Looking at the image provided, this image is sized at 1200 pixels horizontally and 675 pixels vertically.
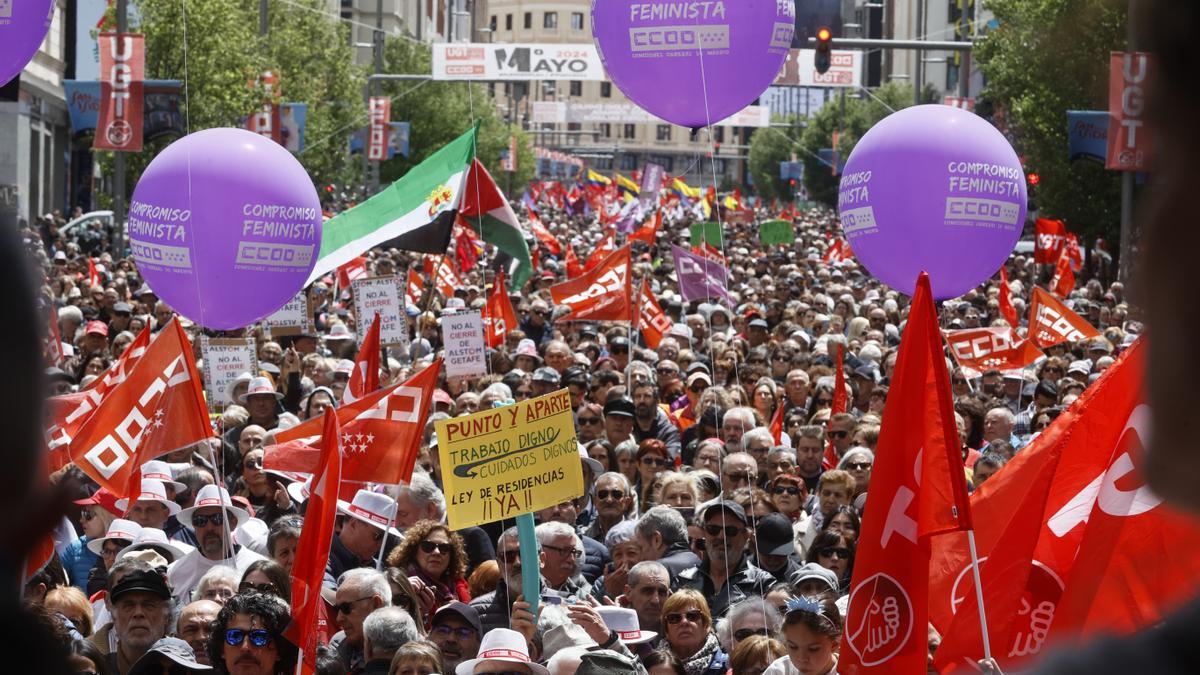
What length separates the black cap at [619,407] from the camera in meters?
10.8

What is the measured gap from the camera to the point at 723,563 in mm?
7539

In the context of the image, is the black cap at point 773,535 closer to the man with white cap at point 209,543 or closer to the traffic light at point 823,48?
the man with white cap at point 209,543

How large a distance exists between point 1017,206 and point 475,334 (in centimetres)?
555

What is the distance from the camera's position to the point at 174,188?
371 inches

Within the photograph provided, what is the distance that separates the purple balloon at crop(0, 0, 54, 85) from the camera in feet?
25.2

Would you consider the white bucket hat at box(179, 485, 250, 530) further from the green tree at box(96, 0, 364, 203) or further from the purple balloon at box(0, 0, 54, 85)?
the green tree at box(96, 0, 364, 203)

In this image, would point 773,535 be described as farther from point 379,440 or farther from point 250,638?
point 250,638

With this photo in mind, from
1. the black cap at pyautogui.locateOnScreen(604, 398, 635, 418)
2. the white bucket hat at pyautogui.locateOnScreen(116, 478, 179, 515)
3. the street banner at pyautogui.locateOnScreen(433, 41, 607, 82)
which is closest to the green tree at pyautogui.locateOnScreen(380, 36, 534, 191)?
the street banner at pyautogui.locateOnScreen(433, 41, 607, 82)

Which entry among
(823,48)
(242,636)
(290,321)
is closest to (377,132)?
(823,48)

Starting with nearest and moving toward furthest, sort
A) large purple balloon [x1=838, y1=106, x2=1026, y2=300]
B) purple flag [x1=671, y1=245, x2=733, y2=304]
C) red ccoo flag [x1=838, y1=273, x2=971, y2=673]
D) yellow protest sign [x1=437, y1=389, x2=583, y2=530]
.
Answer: red ccoo flag [x1=838, y1=273, x2=971, y2=673] → yellow protest sign [x1=437, y1=389, x2=583, y2=530] → large purple balloon [x1=838, y1=106, x2=1026, y2=300] → purple flag [x1=671, y1=245, x2=733, y2=304]

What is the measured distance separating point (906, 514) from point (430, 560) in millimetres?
3015

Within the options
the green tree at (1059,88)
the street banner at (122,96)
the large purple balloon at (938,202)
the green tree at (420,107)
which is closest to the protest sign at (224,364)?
the large purple balloon at (938,202)

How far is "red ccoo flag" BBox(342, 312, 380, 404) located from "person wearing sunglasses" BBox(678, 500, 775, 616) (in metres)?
3.18

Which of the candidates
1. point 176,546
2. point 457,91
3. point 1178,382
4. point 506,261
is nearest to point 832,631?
point 176,546
